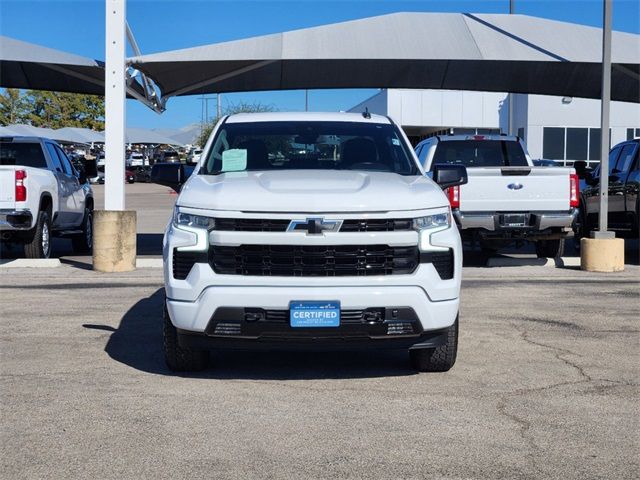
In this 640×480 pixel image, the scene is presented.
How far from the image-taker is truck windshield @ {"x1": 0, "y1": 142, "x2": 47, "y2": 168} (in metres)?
15.6

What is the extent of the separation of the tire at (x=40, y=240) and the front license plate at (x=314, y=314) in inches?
349

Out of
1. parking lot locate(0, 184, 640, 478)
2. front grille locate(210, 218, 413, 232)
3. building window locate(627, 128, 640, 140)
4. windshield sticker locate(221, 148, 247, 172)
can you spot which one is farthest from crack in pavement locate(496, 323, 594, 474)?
building window locate(627, 128, 640, 140)

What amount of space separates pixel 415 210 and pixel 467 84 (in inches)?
432

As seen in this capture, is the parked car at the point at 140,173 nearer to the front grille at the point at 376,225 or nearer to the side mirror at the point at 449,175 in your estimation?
the side mirror at the point at 449,175

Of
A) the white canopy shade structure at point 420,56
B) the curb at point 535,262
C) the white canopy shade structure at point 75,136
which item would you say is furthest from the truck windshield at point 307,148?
the white canopy shade structure at point 75,136

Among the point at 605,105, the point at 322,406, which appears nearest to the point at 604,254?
the point at 605,105

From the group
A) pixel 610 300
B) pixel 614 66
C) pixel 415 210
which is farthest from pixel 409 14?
pixel 415 210

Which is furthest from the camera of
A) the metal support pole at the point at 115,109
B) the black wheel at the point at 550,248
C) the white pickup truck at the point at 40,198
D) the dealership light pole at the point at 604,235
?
the black wheel at the point at 550,248

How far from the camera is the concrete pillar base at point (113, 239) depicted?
13.2m

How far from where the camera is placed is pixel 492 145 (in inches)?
613

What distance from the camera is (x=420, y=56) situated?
14258 mm

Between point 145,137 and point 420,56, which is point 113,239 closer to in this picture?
point 420,56

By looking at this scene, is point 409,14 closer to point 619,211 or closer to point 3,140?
point 619,211

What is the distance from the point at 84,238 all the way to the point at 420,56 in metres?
6.96
